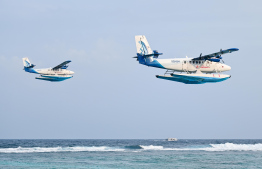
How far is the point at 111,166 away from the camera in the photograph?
4406 cm

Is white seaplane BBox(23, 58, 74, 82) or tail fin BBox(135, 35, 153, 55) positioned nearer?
tail fin BBox(135, 35, 153, 55)

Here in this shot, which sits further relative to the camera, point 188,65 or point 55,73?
point 55,73

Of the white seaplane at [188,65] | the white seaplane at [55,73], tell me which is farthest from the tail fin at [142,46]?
the white seaplane at [55,73]

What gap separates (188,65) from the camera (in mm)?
42125

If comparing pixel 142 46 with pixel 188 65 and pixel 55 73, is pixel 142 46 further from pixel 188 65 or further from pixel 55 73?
pixel 55 73

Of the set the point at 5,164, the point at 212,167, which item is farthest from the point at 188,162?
the point at 5,164

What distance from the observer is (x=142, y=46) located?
40656 millimetres

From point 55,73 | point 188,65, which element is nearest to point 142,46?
point 188,65

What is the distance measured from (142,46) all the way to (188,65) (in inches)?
209

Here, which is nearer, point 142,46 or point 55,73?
point 142,46

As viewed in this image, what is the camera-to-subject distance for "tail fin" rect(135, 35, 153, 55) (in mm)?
40541

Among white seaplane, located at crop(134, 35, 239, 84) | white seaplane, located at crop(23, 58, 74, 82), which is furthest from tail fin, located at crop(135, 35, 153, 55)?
white seaplane, located at crop(23, 58, 74, 82)

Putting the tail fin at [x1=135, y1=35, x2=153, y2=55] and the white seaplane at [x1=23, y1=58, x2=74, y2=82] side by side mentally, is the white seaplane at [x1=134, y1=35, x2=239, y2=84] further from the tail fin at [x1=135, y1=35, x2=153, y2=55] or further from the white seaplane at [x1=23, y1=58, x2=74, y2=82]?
the white seaplane at [x1=23, y1=58, x2=74, y2=82]

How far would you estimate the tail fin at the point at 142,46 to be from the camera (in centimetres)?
4054
